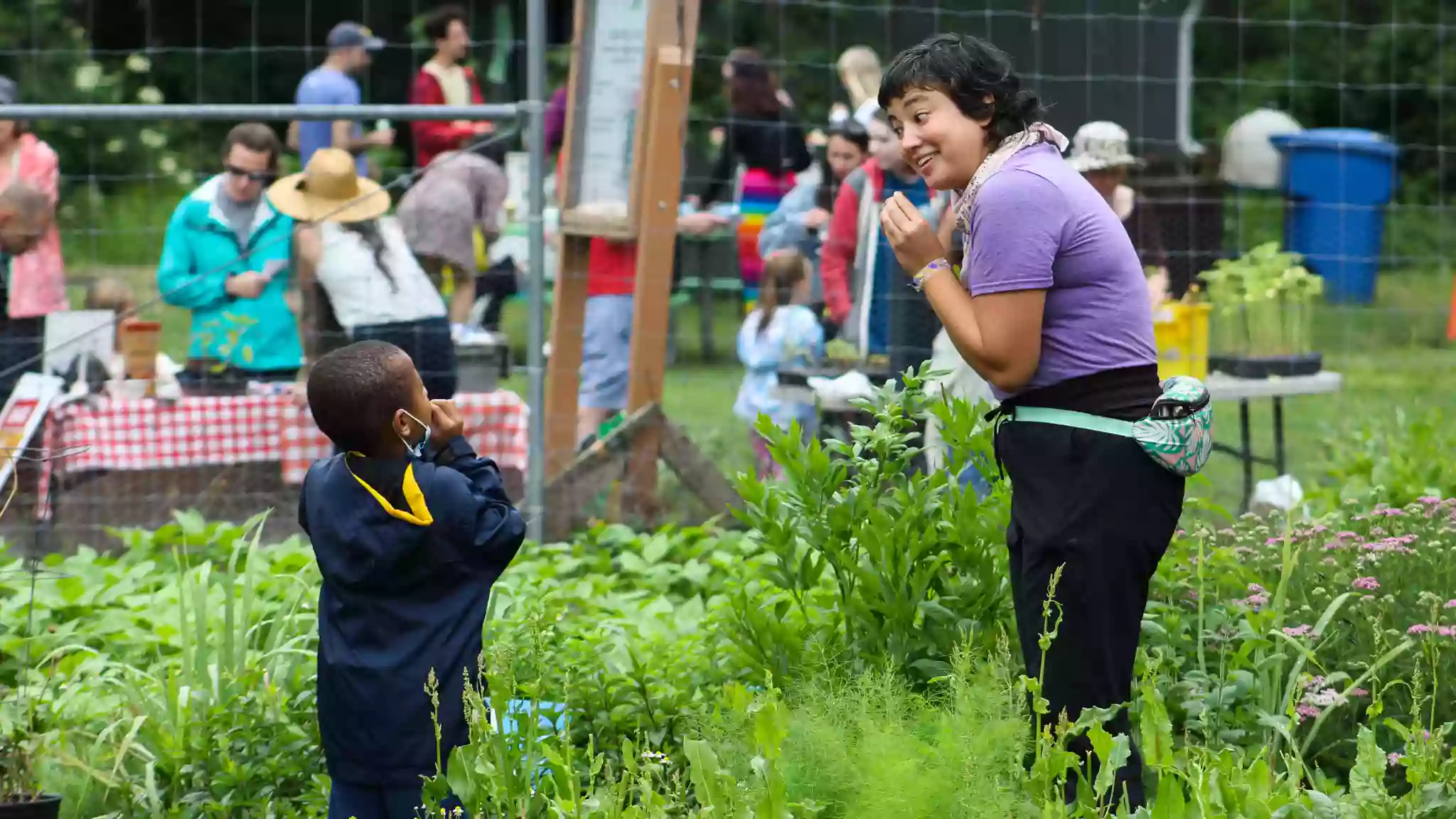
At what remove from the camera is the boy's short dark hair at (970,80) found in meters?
3.16

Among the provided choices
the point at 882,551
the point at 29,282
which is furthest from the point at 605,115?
the point at 882,551

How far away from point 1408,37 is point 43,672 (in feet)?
75.4

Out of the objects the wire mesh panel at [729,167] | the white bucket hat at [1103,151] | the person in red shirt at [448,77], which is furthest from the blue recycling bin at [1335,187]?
the white bucket hat at [1103,151]

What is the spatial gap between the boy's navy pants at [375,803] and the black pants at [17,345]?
4.46 metres

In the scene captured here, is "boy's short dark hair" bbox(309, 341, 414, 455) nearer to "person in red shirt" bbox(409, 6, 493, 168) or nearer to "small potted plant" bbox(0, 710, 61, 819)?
"small potted plant" bbox(0, 710, 61, 819)

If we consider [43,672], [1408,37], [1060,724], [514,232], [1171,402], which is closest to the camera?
[1060,724]

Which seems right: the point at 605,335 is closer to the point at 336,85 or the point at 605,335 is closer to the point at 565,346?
the point at 565,346

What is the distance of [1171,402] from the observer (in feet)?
10.4

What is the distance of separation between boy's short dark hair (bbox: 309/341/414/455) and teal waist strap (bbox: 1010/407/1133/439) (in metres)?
1.16

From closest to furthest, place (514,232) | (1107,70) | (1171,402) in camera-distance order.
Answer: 1. (1171,402)
2. (514,232)
3. (1107,70)

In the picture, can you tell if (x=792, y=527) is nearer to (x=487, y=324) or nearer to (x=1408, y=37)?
(x=487, y=324)

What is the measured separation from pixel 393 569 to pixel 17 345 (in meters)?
4.69

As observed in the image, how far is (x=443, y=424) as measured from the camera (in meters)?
3.45

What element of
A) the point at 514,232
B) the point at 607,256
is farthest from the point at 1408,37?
the point at 607,256
